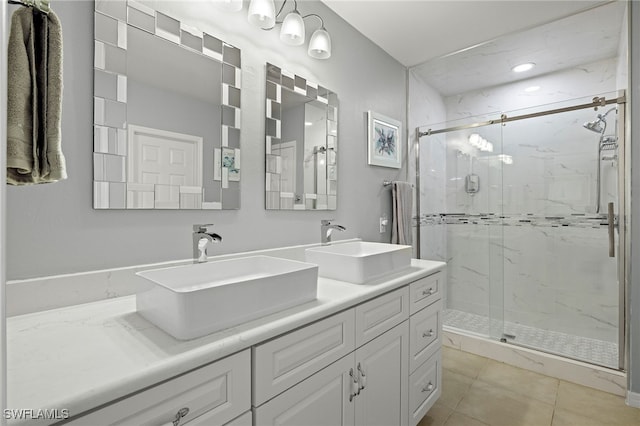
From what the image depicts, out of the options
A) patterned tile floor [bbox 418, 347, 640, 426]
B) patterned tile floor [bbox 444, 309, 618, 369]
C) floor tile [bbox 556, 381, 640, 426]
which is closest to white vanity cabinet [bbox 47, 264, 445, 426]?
patterned tile floor [bbox 418, 347, 640, 426]

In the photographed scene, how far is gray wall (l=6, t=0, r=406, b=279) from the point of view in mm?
1025

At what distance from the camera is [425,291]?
167cm

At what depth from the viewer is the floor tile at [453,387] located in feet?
6.46

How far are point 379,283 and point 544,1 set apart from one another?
211 centimetres

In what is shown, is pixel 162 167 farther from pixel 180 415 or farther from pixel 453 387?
pixel 453 387

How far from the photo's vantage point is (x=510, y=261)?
2.90m

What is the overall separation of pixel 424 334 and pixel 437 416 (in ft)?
1.86

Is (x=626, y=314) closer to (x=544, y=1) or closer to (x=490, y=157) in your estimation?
(x=490, y=157)

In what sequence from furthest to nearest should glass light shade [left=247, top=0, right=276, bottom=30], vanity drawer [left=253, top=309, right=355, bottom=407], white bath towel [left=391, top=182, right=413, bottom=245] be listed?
1. white bath towel [left=391, top=182, right=413, bottom=245]
2. glass light shade [left=247, top=0, right=276, bottom=30]
3. vanity drawer [left=253, top=309, right=355, bottom=407]

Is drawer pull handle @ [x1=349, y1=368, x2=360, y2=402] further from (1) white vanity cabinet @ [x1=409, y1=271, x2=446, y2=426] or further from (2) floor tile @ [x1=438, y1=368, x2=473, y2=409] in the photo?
(2) floor tile @ [x1=438, y1=368, x2=473, y2=409]

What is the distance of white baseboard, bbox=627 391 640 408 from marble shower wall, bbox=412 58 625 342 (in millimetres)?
633

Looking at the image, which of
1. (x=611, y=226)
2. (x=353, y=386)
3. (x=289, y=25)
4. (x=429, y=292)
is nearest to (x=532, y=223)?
(x=611, y=226)

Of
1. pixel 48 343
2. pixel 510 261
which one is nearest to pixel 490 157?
pixel 510 261

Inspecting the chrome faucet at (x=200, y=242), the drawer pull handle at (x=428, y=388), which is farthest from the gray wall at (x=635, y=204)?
the chrome faucet at (x=200, y=242)
